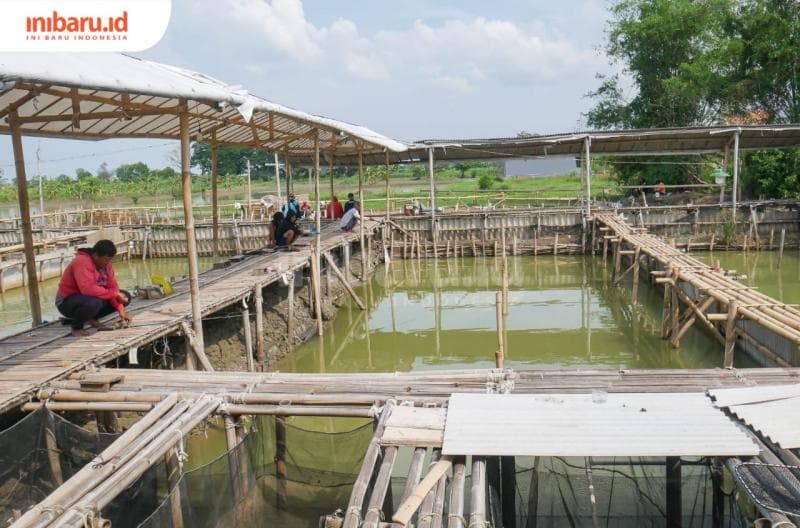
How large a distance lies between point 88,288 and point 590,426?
5370 millimetres

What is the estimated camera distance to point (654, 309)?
41.5ft

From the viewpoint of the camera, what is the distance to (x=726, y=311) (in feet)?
28.5

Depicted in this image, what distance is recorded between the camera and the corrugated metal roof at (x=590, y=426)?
3910 mm

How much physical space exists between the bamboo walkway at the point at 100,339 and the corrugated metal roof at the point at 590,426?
3548 mm

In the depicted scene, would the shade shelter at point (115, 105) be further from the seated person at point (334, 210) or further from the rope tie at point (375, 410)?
the seated person at point (334, 210)

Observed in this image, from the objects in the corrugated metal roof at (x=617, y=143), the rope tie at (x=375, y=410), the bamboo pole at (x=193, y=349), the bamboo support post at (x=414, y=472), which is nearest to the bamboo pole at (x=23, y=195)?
the bamboo pole at (x=193, y=349)

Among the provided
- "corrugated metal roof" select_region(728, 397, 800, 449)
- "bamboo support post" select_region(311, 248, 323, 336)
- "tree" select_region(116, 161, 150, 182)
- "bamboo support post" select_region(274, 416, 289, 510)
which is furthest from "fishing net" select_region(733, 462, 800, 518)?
"tree" select_region(116, 161, 150, 182)

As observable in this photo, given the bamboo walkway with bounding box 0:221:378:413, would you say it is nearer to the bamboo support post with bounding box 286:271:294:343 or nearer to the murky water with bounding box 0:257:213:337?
the bamboo support post with bounding box 286:271:294:343

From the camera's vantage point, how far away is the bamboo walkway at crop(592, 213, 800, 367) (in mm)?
7044

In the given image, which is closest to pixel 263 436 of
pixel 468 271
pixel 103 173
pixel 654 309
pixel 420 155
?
pixel 654 309

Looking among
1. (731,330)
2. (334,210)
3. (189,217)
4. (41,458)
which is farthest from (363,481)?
(334,210)

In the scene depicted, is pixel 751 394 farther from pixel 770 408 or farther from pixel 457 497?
pixel 457 497

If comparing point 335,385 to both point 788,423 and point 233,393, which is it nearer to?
point 233,393

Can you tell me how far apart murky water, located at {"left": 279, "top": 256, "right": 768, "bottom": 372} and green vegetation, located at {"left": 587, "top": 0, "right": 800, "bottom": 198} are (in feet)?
33.9
